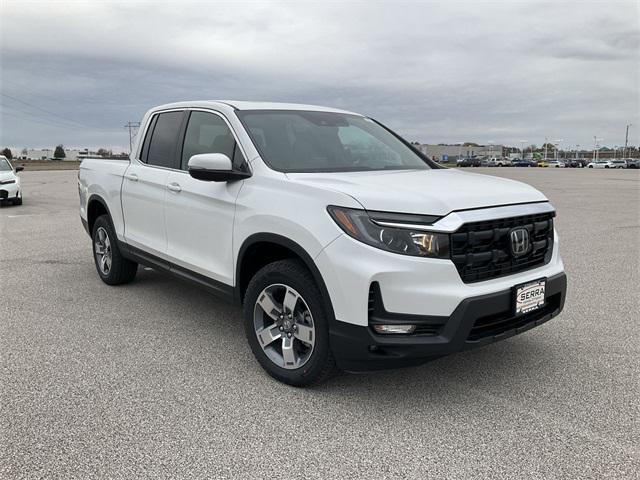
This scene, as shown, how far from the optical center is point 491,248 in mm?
3277

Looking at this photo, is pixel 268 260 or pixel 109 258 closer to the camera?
pixel 268 260

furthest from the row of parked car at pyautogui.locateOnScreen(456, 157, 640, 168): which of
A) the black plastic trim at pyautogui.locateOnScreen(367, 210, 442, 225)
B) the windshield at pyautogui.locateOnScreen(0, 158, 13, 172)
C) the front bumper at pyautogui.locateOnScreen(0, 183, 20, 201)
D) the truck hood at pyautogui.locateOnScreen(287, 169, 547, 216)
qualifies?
the black plastic trim at pyautogui.locateOnScreen(367, 210, 442, 225)

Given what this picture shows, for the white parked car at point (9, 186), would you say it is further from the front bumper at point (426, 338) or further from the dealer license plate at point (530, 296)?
the dealer license plate at point (530, 296)

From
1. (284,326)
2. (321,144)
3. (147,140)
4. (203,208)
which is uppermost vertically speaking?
(147,140)

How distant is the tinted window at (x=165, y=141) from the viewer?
4965 millimetres

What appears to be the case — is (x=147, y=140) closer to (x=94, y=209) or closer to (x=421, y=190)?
(x=94, y=209)

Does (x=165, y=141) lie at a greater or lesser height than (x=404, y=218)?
greater

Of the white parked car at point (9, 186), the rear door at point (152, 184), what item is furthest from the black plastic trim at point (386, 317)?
the white parked car at point (9, 186)

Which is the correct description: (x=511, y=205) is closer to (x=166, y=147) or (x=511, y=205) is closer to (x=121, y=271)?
(x=166, y=147)

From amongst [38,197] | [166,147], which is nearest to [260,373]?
[166,147]

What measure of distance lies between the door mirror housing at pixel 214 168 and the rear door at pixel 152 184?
3.46 ft

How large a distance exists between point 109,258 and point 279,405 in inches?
142

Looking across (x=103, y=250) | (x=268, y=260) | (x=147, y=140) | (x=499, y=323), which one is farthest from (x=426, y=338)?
(x=103, y=250)

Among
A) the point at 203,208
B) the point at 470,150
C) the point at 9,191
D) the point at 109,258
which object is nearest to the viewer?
the point at 203,208
